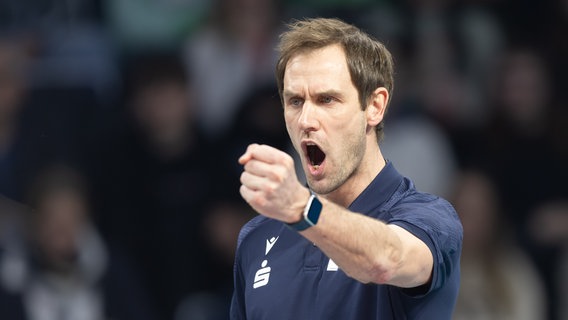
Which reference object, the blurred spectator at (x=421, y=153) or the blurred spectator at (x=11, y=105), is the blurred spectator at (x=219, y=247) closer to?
the blurred spectator at (x=421, y=153)

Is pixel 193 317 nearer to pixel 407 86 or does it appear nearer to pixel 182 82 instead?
pixel 182 82

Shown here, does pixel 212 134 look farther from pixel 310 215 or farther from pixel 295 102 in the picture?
pixel 310 215

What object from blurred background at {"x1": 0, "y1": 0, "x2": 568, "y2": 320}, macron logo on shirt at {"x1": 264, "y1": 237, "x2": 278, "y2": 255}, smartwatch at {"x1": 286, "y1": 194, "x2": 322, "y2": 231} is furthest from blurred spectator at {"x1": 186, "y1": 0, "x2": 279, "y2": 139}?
smartwatch at {"x1": 286, "y1": 194, "x2": 322, "y2": 231}

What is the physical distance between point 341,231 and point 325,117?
29.2 inches

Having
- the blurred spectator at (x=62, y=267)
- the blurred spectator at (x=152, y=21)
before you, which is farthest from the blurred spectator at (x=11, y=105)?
the blurred spectator at (x=152, y=21)

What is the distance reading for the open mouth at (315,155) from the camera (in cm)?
431

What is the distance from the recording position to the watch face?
139 inches

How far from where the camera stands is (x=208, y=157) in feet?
30.6

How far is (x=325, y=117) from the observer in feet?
13.8

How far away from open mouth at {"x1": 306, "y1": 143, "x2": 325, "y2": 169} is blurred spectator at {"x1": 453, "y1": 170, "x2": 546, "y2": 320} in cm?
425

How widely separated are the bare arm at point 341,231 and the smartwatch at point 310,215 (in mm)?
17

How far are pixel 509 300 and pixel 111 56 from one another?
3.96 metres

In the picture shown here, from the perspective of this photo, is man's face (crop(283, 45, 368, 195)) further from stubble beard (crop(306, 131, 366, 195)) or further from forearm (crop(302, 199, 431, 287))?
forearm (crop(302, 199, 431, 287))

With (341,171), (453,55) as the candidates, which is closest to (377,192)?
(341,171)
